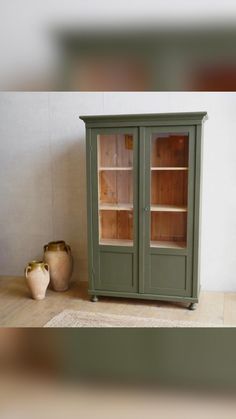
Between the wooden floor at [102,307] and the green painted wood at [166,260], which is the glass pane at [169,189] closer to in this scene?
the green painted wood at [166,260]

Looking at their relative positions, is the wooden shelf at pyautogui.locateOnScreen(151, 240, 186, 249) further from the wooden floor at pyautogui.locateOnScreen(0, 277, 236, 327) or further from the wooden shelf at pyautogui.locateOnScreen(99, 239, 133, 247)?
the wooden floor at pyautogui.locateOnScreen(0, 277, 236, 327)

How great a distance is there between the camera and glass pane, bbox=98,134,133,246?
3180 millimetres

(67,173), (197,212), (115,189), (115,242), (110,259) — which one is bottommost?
(110,259)

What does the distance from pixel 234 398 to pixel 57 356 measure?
0.10 m

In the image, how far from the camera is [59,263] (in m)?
3.46

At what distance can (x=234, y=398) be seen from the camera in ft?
0.66

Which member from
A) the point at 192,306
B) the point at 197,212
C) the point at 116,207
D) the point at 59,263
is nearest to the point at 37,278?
the point at 59,263

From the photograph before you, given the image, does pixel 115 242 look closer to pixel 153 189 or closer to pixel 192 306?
pixel 153 189

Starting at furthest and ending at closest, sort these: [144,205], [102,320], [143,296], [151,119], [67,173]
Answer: [67,173] < [143,296] < [144,205] < [151,119] < [102,320]

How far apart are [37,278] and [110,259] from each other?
65 centimetres

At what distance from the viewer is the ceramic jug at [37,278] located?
3295 mm

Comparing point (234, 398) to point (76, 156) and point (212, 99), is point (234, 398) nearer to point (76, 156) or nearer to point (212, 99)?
point (212, 99)

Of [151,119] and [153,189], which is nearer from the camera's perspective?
[151,119]

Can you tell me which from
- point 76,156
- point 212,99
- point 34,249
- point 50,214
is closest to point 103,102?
point 76,156
